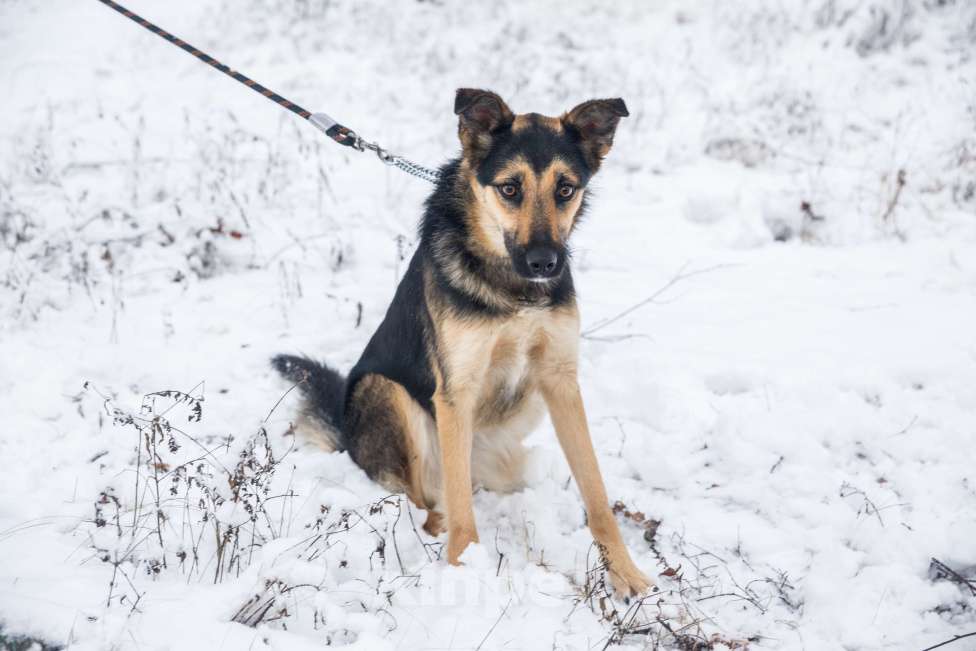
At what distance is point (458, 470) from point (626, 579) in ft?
3.04

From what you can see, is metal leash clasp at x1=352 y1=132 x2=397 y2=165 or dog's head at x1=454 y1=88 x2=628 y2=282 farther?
metal leash clasp at x1=352 y1=132 x2=397 y2=165

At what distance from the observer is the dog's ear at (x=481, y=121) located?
3256mm

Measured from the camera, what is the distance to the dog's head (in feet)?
10.4

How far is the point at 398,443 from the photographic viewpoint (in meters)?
3.67

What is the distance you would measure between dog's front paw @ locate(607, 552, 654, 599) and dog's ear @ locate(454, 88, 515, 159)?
82.1 inches

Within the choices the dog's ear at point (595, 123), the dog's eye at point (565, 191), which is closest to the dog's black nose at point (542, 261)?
the dog's eye at point (565, 191)

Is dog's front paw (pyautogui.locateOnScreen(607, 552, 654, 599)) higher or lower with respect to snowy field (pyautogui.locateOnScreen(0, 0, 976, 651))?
lower

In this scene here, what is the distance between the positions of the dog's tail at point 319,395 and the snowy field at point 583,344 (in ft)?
0.49

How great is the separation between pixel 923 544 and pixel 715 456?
1092 millimetres

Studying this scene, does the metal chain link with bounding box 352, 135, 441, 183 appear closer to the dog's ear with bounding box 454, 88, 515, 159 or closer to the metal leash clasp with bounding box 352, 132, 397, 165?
the metal leash clasp with bounding box 352, 132, 397, 165

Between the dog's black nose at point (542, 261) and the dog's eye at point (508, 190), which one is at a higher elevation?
the dog's eye at point (508, 190)

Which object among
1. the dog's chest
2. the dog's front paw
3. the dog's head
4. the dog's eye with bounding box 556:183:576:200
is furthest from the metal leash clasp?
the dog's front paw

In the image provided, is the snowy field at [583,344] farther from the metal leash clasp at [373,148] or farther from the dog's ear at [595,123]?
the dog's ear at [595,123]

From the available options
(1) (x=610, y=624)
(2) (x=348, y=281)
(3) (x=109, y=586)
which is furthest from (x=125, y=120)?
(1) (x=610, y=624)
